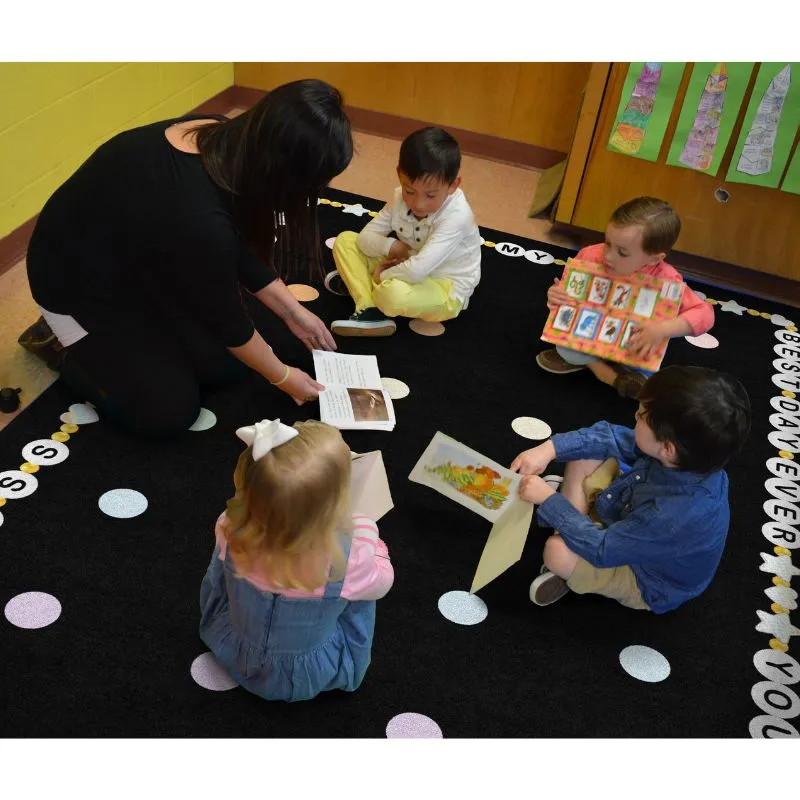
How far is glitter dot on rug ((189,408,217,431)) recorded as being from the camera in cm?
213

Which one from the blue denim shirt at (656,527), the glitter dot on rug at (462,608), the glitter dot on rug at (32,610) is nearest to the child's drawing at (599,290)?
the blue denim shirt at (656,527)

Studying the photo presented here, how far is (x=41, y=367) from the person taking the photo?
2.24 m

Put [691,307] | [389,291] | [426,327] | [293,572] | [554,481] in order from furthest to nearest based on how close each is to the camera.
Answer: [426,327] → [389,291] → [691,307] → [554,481] → [293,572]

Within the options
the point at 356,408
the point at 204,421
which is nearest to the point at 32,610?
the point at 204,421

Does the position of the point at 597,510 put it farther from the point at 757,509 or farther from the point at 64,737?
the point at 64,737

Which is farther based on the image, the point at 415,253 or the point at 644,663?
the point at 415,253

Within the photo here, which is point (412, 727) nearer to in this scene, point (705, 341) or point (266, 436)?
point (266, 436)

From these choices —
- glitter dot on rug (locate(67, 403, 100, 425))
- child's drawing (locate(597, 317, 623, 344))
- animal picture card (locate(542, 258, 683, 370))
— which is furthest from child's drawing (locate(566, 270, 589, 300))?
glitter dot on rug (locate(67, 403, 100, 425))

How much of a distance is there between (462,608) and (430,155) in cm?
117

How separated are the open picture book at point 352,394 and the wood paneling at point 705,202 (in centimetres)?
114

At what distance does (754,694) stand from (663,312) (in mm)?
1048

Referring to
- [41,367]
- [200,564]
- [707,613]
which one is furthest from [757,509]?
[41,367]

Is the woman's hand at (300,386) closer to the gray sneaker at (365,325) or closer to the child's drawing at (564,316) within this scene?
the gray sneaker at (365,325)

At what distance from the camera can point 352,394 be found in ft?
7.33
